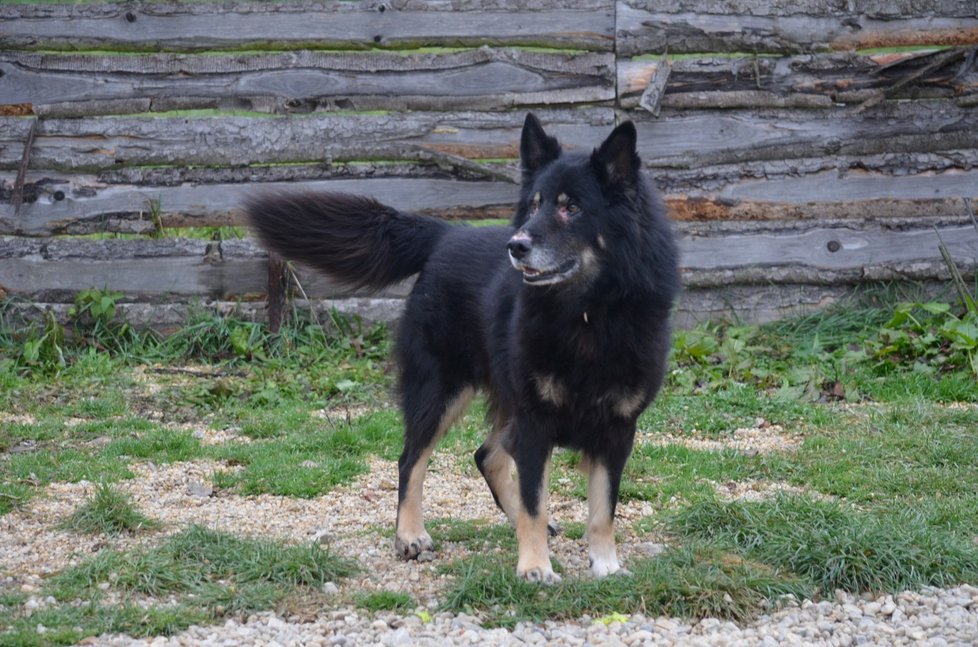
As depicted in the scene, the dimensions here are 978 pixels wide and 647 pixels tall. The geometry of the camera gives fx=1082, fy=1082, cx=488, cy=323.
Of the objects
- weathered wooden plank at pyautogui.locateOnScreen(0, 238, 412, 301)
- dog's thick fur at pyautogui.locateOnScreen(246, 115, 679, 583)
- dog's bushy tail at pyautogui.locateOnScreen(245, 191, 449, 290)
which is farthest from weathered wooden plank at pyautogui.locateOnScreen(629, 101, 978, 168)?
dog's thick fur at pyautogui.locateOnScreen(246, 115, 679, 583)

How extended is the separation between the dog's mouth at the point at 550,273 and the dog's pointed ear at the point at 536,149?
555 millimetres

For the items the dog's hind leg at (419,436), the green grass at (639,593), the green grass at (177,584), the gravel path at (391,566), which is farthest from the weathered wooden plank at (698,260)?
the green grass at (639,593)

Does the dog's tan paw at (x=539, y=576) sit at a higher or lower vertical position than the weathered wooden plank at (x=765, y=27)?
lower

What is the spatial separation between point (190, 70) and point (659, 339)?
5724mm

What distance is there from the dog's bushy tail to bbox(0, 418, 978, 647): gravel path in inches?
51.1

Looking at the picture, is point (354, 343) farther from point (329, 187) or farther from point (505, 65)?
point (505, 65)

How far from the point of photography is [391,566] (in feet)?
16.1

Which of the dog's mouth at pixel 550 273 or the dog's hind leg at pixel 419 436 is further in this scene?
the dog's hind leg at pixel 419 436

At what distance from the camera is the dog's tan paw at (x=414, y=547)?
5.05 metres

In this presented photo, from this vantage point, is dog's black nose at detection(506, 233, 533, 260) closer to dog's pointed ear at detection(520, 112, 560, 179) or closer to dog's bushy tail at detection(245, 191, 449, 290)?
dog's pointed ear at detection(520, 112, 560, 179)

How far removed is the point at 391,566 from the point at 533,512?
0.73 m

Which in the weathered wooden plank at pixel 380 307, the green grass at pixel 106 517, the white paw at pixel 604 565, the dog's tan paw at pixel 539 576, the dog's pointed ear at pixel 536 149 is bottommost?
the weathered wooden plank at pixel 380 307

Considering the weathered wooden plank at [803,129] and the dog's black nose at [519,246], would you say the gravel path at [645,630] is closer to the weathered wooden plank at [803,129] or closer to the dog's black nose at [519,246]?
the dog's black nose at [519,246]

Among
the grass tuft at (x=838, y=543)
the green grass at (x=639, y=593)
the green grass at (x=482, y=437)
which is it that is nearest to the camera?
the green grass at (x=639, y=593)
